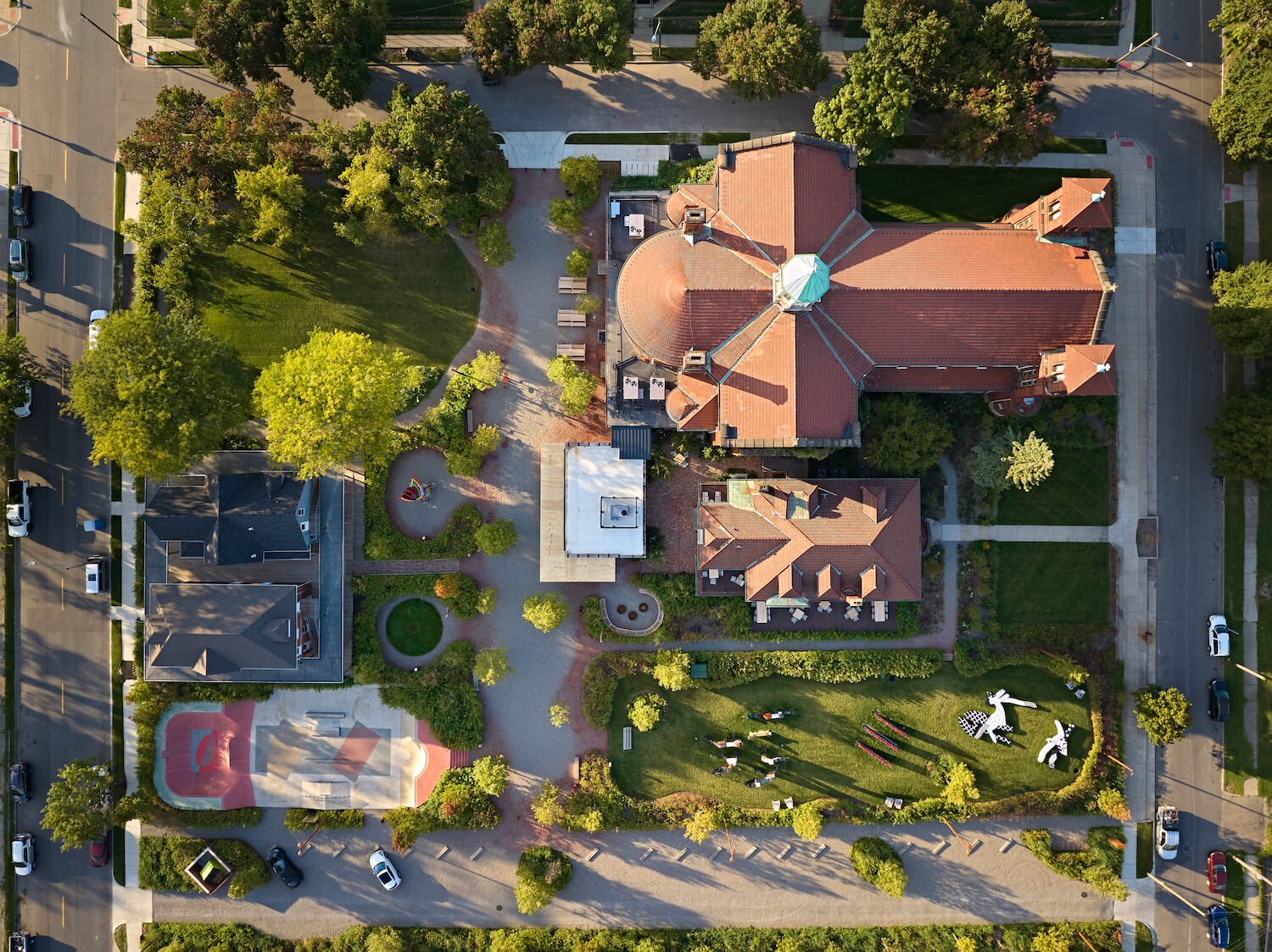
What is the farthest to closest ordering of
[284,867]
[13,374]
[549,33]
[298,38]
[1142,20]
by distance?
[1142,20] → [284,867] → [13,374] → [549,33] → [298,38]

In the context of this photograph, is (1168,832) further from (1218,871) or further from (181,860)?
(181,860)

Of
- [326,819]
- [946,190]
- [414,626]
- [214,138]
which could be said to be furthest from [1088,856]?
[214,138]

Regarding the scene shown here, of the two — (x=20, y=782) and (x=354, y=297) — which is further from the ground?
(x=354, y=297)

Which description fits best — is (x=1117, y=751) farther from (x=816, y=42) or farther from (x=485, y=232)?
(x=485, y=232)

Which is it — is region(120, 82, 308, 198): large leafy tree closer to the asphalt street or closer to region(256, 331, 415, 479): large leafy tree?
the asphalt street

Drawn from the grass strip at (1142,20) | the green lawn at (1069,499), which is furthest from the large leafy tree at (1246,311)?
the grass strip at (1142,20)

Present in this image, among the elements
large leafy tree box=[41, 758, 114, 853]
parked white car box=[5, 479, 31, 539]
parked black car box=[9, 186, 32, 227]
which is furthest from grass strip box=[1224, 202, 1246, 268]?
parked white car box=[5, 479, 31, 539]

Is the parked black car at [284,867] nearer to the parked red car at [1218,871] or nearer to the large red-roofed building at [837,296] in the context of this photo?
the large red-roofed building at [837,296]
